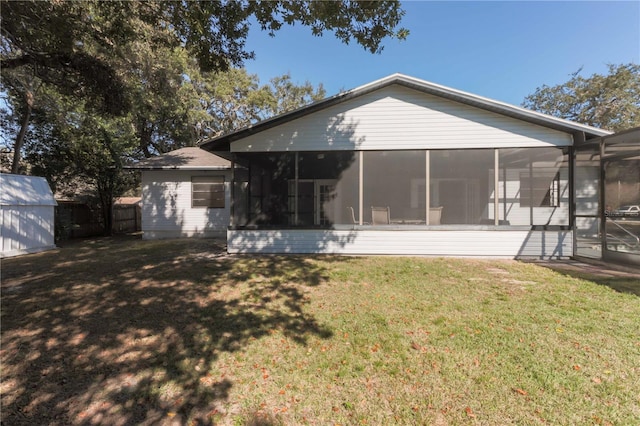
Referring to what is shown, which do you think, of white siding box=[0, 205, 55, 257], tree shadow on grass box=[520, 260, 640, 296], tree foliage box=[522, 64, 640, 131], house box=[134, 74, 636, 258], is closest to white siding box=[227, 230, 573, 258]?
house box=[134, 74, 636, 258]

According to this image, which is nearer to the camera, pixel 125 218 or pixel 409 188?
pixel 409 188

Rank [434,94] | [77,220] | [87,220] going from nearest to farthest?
[434,94], [77,220], [87,220]

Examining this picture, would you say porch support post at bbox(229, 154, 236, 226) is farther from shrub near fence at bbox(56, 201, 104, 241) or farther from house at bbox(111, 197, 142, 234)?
house at bbox(111, 197, 142, 234)

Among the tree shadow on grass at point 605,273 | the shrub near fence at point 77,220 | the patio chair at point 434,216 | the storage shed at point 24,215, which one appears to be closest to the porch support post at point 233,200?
the patio chair at point 434,216

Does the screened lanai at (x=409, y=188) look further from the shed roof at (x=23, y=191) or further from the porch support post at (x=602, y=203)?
the shed roof at (x=23, y=191)

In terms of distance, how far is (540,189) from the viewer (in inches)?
509

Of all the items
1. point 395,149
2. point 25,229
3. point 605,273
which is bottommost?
point 605,273

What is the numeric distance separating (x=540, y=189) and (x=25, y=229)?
776 inches

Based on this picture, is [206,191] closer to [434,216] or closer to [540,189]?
[434,216]

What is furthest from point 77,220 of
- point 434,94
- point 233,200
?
point 434,94

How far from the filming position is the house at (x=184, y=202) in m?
12.8

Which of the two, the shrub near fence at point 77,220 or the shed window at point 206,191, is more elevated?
the shed window at point 206,191

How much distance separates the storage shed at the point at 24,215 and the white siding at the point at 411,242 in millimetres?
6863

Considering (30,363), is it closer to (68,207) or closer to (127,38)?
(127,38)
